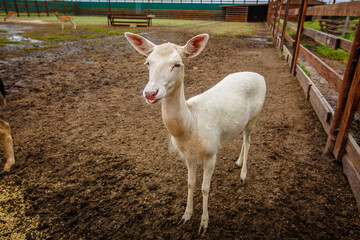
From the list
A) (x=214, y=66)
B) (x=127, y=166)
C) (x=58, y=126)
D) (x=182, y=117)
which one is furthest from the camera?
(x=214, y=66)

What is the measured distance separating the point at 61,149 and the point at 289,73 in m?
6.58

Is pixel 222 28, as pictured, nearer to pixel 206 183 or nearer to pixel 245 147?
pixel 245 147

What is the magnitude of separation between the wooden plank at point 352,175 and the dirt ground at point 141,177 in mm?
88

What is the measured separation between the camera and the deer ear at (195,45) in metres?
2.02

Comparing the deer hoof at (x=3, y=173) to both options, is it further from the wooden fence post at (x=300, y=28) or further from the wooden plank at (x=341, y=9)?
the wooden fence post at (x=300, y=28)

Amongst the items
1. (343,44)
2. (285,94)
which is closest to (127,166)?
(343,44)

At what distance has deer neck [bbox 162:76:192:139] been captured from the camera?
193cm

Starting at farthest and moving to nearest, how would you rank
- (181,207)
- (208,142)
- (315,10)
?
1. (315,10)
2. (181,207)
3. (208,142)

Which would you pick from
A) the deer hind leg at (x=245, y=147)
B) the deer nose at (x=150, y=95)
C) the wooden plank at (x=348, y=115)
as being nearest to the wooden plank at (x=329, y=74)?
the wooden plank at (x=348, y=115)

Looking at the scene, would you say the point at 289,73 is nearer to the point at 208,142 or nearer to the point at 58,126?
the point at 208,142

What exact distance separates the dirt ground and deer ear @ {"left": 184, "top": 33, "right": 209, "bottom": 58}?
5.50 ft

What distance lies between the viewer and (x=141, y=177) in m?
2.99

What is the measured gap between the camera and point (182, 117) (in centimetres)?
197

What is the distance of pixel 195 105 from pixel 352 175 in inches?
80.9
